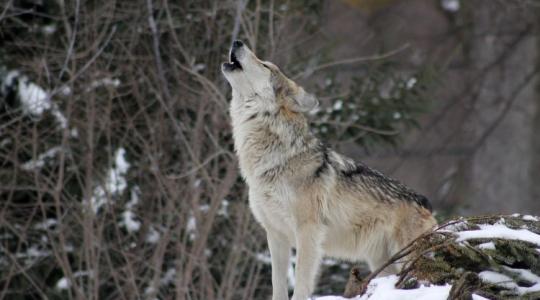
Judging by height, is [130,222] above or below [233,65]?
below

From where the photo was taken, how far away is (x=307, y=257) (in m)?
6.57

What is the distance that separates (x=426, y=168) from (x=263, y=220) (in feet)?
45.0

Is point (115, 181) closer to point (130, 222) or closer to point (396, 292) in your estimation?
point (130, 222)

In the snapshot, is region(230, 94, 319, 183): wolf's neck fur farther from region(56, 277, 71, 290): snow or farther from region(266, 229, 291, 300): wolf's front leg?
region(56, 277, 71, 290): snow

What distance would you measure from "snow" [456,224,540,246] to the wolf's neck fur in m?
2.45

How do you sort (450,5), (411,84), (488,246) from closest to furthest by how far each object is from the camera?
(488,246), (411,84), (450,5)

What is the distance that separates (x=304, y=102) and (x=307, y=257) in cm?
121

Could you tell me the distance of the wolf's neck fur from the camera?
22.7 feet

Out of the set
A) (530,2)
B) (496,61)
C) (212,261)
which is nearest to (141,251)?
(212,261)

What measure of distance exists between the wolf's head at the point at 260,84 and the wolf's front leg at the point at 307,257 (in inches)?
39.2

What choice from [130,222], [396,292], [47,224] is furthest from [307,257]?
[47,224]

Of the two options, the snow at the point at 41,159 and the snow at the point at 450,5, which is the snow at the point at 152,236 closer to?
the snow at the point at 41,159

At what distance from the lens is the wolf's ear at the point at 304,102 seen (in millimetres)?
6969

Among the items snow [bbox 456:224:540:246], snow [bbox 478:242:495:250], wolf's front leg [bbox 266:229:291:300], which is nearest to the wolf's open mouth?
wolf's front leg [bbox 266:229:291:300]
